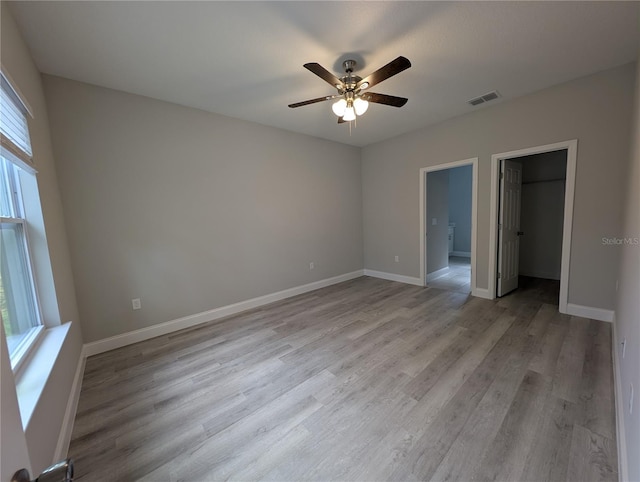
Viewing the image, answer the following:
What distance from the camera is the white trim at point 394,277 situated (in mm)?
4598

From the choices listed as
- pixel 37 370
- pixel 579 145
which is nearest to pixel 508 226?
pixel 579 145

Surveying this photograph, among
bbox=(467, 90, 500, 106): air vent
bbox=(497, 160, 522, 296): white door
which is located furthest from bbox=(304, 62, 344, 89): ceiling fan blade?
bbox=(497, 160, 522, 296): white door

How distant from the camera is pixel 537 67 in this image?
2.50m

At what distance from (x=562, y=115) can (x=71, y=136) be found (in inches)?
204

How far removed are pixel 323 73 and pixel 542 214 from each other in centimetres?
486

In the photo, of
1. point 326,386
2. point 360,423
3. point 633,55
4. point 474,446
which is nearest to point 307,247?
point 326,386

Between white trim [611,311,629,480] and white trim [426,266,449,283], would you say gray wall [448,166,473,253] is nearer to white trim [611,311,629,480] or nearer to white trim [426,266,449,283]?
white trim [426,266,449,283]

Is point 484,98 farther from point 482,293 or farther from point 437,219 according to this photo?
point 482,293

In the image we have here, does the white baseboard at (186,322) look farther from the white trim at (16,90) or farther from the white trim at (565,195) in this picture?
the white trim at (565,195)

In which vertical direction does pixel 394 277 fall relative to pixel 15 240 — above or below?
below

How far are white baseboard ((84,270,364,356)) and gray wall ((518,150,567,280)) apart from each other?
3.97m

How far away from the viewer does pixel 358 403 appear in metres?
1.82

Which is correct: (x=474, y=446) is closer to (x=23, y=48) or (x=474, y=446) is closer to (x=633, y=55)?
(x=633, y=55)

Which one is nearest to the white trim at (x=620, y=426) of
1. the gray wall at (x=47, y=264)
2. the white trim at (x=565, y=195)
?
the white trim at (x=565, y=195)
